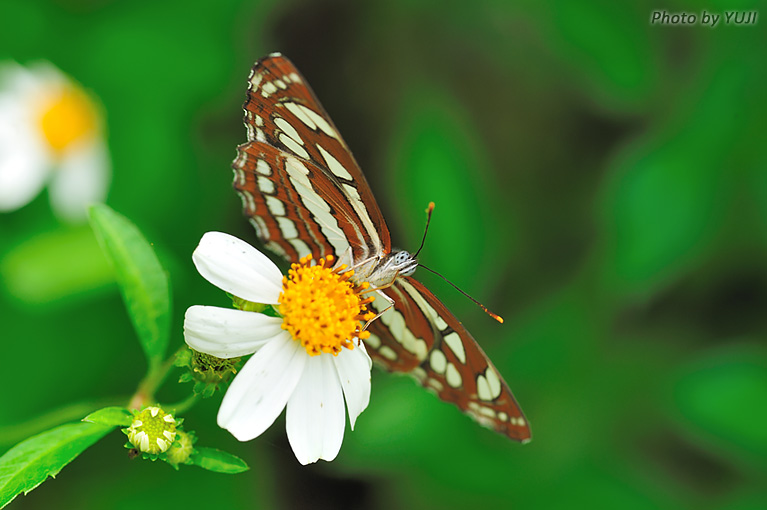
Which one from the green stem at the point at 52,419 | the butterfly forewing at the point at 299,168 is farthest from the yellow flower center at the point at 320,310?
the green stem at the point at 52,419

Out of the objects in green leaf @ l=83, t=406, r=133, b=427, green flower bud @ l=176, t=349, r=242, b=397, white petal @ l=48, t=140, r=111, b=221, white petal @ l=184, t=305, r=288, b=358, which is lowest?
white petal @ l=48, t=140, r=111, b=221

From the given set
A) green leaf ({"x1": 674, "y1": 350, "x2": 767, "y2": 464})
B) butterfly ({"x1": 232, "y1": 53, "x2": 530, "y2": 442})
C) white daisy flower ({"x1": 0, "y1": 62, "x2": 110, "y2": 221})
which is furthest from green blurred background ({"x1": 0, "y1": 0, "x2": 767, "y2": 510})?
butterfly ({"x1": 232, "y1": 53, "x2": 530, "y2": 442})

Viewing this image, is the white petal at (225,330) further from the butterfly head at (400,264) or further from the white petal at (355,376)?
the butterfly head at (400,264)

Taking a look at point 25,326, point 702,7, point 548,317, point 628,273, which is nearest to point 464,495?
point 548,317

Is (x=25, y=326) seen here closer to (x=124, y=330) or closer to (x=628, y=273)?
(x=124, y=330)

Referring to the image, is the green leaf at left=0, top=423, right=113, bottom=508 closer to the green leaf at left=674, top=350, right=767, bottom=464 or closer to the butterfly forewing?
the butterfly forewing

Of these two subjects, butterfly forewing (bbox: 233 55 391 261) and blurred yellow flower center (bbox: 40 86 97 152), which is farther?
blurred yellow flower center (bbox: 40 86 97 152)
